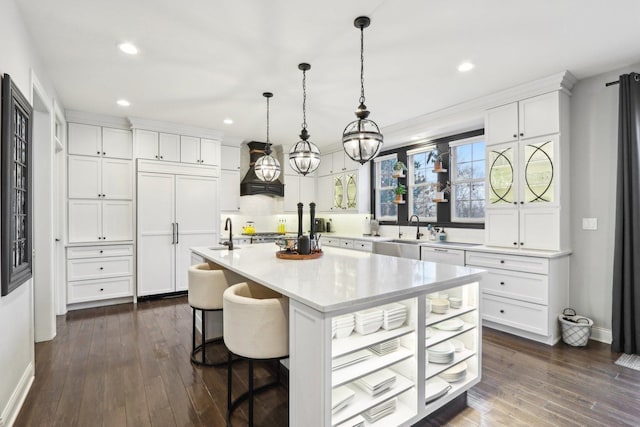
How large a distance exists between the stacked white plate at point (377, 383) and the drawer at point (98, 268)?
4.24m

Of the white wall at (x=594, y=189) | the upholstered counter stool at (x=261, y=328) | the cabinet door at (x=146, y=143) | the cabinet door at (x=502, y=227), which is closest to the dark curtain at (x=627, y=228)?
the white wall at (x=594, y=189)

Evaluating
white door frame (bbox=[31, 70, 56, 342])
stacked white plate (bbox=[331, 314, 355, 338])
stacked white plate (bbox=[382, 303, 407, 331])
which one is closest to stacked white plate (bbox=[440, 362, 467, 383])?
stacked white plate (bbox=[382, 303, 407, 331])

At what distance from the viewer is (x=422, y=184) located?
5.18m

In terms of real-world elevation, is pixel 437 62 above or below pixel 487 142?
above

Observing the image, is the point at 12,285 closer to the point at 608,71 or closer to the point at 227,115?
the point at 227,115

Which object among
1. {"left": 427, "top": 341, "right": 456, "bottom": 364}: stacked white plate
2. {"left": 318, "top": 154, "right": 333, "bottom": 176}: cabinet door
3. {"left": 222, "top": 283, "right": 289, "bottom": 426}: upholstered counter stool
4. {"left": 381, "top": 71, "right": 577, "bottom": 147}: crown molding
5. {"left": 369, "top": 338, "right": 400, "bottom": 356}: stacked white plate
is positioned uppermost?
{"left": 381, "top": 71, "right": 577, "bottom": 147}: crown molding

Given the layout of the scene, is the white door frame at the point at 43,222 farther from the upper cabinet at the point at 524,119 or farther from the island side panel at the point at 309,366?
the upper cabinet at the point at 524,119

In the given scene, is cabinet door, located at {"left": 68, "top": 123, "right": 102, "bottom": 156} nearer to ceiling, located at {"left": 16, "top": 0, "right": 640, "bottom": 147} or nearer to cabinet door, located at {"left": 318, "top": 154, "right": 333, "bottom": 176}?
ceiling, located at {"left": 16, "top": 0, "right": 640, "bottom": 147}

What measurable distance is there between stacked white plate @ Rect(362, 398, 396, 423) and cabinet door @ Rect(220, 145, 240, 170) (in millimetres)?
4986

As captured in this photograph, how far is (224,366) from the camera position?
273 cm

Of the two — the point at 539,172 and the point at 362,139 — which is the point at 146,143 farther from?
the point at 539,172

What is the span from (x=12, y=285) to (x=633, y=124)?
502 centimetres

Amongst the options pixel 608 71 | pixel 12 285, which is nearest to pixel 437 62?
pixel 608 71

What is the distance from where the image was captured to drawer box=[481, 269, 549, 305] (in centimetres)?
318
